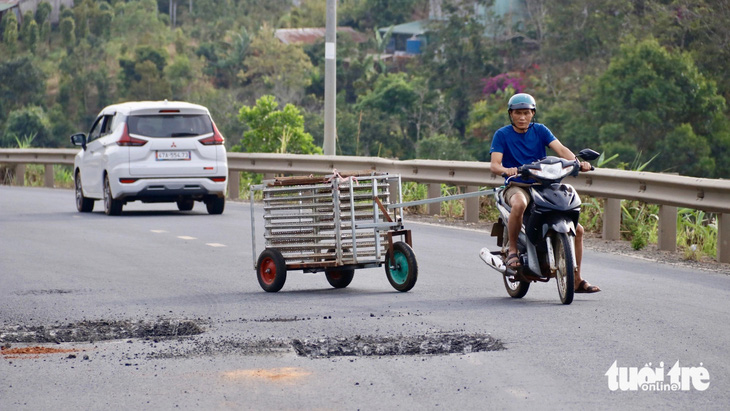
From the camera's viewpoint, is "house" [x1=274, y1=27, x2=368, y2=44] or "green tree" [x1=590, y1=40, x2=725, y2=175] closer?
"green tree" [x1=590, y1=40, x2=725, y2=175]

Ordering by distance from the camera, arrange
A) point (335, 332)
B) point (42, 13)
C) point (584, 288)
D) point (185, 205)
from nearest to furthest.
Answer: point (335, 332), point (584, 288), point (185, 205), point (42, 13)

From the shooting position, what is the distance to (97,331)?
8.13 metres

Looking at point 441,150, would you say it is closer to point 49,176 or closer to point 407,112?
point 407,112

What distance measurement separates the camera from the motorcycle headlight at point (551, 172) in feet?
29.6

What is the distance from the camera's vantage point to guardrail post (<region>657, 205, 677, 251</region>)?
1359 centimetres

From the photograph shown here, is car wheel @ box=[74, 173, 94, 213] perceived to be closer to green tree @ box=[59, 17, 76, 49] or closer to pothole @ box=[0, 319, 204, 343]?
pothole @ box=[0, 319, 204, 343]

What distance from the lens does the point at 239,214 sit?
18.5 meters

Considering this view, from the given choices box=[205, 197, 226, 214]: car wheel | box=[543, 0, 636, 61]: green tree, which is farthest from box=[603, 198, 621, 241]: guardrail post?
box=[543, 0, 636, 61]: green tree

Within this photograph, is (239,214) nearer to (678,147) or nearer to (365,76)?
(678,147)

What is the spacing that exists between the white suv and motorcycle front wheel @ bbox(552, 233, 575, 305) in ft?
30.6

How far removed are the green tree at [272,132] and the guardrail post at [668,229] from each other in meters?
17.2

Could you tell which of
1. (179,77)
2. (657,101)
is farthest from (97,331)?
(179,77)

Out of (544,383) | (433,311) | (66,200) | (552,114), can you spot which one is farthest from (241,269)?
(552,114)

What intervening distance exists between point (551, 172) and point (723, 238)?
4.19 m
